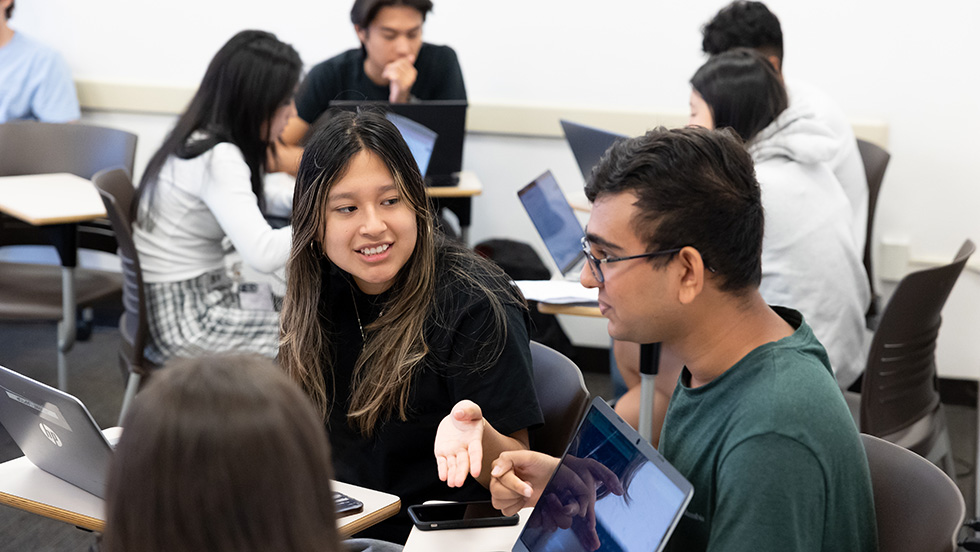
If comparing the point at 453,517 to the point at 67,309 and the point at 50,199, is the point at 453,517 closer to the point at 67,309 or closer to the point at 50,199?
the point at 67,309

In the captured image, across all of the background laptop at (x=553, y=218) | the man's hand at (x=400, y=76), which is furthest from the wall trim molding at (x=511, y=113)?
the background laptop at (x=553, y=218)

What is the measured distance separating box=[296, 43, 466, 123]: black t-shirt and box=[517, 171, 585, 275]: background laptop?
3.75ft

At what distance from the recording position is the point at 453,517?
146cm

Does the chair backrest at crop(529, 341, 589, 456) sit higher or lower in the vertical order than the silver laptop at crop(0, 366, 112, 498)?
lower

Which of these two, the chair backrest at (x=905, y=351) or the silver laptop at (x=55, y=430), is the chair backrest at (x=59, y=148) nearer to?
the silver laptop at (x=55, y=430)

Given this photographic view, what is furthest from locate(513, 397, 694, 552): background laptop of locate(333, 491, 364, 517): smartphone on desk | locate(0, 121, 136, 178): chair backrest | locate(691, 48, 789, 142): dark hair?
locate(0, 121, 136, 178): chair backrest

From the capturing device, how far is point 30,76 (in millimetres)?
3949

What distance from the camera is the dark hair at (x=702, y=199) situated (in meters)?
1.18

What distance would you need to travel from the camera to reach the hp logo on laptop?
4.73 feet

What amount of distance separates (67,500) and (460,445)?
0.65 meters

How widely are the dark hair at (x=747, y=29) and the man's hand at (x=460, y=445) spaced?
A: 81.6 inches

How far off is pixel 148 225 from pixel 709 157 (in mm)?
1877

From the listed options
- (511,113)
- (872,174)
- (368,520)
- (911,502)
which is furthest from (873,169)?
(368,520)

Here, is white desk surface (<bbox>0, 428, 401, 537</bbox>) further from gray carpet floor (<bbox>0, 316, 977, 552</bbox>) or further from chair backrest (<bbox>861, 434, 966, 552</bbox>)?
gray carpet floor (<bbox>0, 316, 977, 552</bbox>)
